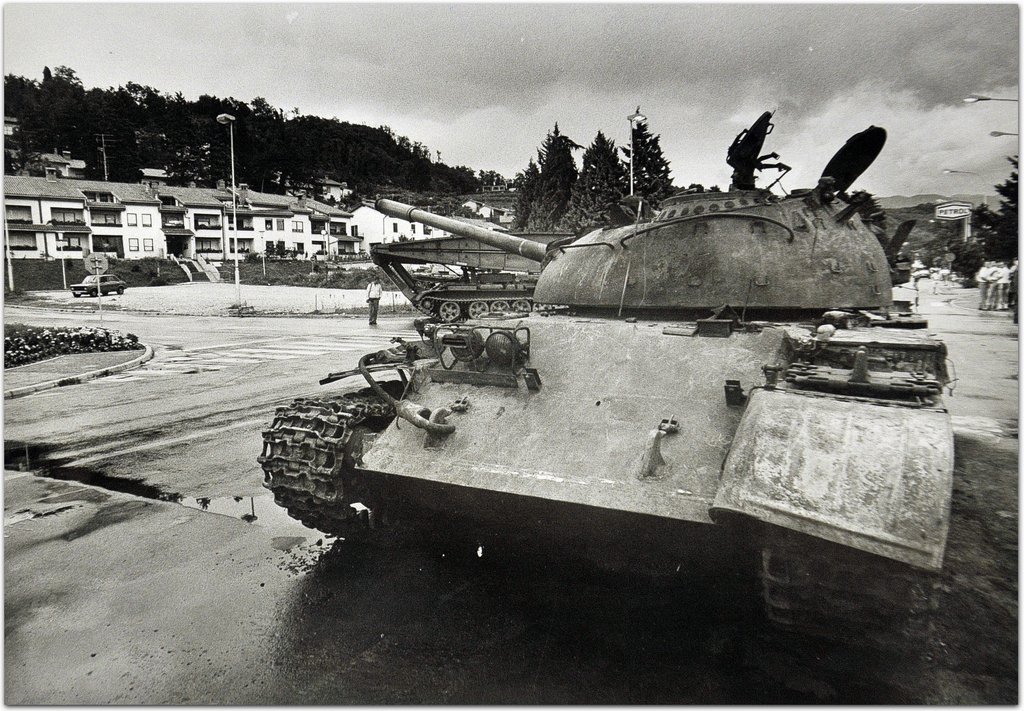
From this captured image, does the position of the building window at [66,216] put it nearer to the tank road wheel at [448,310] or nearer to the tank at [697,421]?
the tank road wheel at [448,310]

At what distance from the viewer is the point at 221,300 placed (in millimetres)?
30359

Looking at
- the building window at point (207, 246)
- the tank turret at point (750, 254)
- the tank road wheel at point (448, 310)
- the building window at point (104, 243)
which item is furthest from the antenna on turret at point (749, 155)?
the building window at point (207, 246)

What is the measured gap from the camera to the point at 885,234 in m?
5.60

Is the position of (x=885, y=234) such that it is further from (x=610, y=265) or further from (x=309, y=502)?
(x=309, y=502)

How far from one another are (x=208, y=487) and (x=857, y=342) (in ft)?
18.3

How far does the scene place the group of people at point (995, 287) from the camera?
5.32 m

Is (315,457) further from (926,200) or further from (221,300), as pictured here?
(221,300)

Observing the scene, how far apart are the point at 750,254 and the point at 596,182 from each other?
4.28 metres

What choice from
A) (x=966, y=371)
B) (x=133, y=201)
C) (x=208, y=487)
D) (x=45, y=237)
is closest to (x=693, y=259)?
(x=208, y=487)

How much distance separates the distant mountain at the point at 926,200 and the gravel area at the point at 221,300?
20.4 m

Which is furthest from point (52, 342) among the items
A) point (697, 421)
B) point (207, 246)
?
point (207, 246)

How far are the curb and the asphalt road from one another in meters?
4.52

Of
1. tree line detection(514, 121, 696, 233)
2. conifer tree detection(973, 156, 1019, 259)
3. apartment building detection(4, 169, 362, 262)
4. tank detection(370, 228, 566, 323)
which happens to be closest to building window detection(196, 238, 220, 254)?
apartment building detection(4, 169, 362, 262)

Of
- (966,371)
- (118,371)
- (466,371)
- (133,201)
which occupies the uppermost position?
(133,201)
